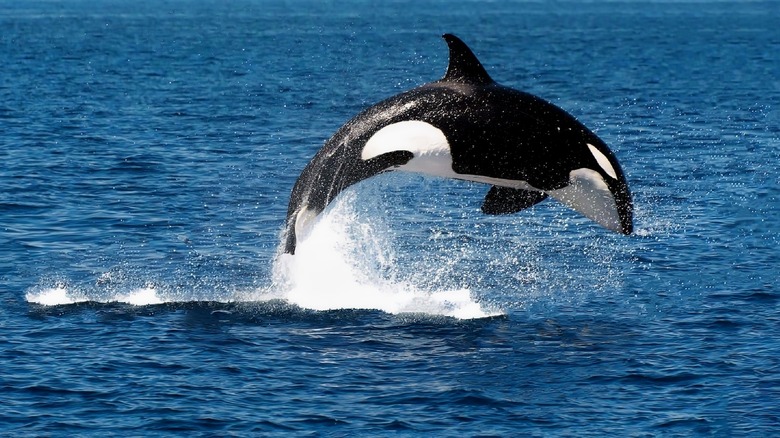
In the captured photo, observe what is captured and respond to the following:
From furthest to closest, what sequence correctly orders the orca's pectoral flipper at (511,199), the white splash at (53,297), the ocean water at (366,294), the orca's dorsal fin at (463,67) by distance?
the white splash at (53,297) → the orca's pectoral flipper at (511,199) → the orca's dorsal fin at (463,67) → the ocean water at (366,294)

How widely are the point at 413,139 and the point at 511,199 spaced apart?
77.0 inches

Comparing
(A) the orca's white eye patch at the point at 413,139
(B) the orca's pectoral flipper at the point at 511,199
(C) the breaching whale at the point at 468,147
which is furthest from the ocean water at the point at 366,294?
(B) the orca's pectoral flipper at the point at 511,199

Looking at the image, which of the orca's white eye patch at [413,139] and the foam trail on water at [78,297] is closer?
the orca's white eye patch at [413,139]

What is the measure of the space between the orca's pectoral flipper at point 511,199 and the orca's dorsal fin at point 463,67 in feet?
5.36

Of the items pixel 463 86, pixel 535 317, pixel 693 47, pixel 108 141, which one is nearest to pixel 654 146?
pixel 108 141

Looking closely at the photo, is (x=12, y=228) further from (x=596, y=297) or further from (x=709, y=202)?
(x=709, y=202)

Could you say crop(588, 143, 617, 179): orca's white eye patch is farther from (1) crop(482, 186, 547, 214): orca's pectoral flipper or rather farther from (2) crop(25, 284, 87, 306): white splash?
(2) crop(25, 284, 87, 306): white splash

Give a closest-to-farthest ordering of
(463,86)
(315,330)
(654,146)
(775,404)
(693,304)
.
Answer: (775,404) < (463,86) < (315,330) < (693,304) < (654,146)

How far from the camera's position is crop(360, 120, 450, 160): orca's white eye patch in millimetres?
17309

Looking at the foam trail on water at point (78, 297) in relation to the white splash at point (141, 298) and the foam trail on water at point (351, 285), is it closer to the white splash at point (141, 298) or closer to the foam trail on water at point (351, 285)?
the white splash at point (141, 298)

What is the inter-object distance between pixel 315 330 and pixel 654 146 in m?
23.0

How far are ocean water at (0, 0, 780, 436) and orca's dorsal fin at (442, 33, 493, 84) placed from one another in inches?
120

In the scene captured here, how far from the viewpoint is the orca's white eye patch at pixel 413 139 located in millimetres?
17309

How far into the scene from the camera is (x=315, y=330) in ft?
63.5
